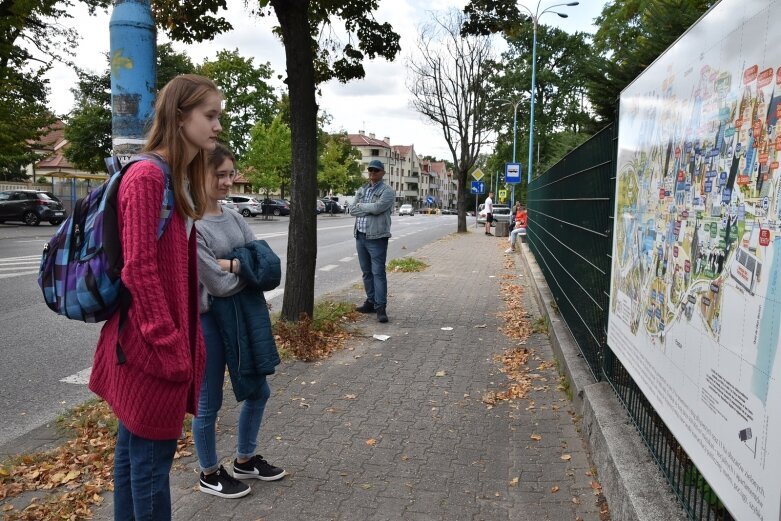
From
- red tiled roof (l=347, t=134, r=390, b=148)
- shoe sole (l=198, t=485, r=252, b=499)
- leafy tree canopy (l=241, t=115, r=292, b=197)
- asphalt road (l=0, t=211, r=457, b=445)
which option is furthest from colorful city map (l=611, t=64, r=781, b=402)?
red tiled roof (l=347, t=134, r=390, b=148)

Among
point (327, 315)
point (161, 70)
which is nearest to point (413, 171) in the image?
point (161, 70)

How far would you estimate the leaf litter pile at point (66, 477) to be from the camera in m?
3.14

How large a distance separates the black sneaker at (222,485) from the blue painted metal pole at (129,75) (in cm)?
179

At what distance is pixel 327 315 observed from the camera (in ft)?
24.3

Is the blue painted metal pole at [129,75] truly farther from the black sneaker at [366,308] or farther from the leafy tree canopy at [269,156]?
the leafy tree canopy at [269,156]

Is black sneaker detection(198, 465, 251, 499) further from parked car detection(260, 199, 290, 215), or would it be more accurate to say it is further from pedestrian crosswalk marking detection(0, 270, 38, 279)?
parked car detection(260, 199, 290, 215)

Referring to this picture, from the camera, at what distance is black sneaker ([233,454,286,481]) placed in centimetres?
348

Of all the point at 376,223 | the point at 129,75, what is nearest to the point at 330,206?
the point at 376,223

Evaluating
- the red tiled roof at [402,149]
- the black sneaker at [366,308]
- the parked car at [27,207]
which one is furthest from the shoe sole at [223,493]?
the red tiled roof at [402,149]

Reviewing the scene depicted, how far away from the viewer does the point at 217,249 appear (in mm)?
3229

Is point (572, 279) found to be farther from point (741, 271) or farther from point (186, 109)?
point (186, 109)

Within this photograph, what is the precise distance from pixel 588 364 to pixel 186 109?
362 cm

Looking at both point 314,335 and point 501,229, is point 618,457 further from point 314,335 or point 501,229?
point 501,229

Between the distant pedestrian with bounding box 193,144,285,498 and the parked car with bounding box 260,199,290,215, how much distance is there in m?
40.5
